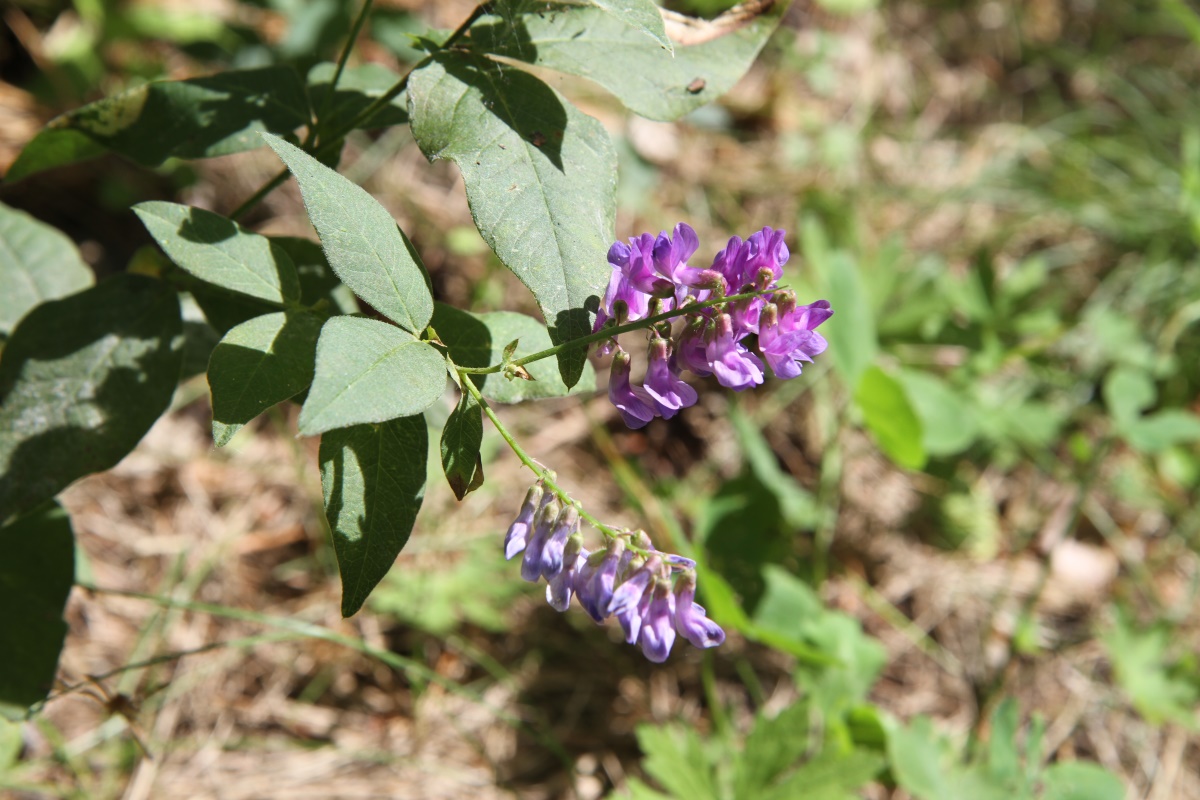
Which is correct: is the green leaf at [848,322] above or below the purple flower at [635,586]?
below

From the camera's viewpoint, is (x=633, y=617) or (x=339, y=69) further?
(x=339, y=69)

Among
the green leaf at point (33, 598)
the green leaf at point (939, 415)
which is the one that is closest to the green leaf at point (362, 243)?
the green leaf at point (33, 598)

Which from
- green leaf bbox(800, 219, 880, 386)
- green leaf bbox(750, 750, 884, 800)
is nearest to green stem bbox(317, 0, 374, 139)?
green leaf bbox(800, 219, 880, 386)

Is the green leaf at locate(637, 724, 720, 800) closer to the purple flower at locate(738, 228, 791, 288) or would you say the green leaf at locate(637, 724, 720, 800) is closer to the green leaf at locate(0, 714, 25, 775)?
the purple flower at locate(738, 228, 791, 288)

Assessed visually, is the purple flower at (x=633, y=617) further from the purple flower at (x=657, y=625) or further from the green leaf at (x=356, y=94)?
the green leaf at (x=356, y=94)

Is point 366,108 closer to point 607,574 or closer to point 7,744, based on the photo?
point 607,574

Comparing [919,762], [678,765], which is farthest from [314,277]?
[919,762]

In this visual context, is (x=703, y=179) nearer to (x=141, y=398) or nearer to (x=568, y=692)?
(x=568, y=692)
